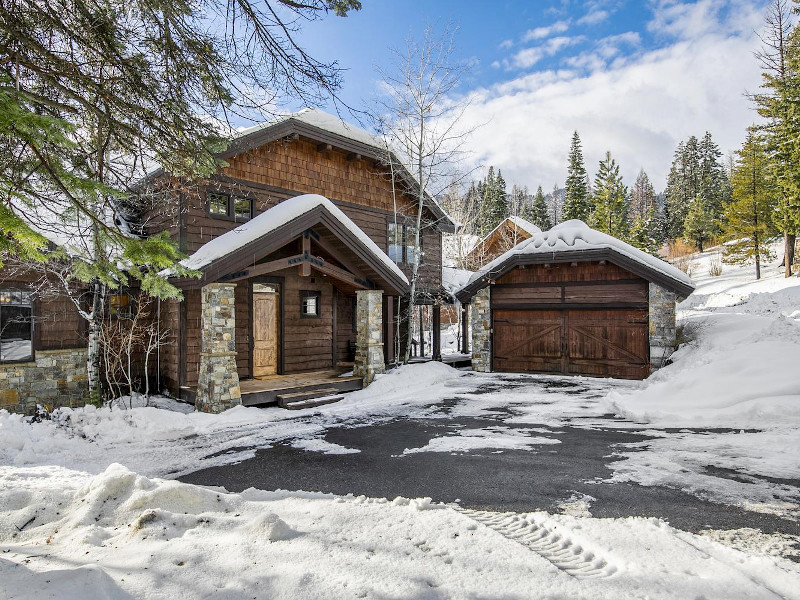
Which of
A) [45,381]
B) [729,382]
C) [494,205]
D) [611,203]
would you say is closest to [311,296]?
[45,381]

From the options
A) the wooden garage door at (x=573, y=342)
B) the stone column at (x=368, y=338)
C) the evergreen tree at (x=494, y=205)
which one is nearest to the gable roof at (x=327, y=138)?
the stone column at (x=368, y=338)

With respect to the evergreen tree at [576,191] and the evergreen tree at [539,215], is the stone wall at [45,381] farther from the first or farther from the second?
the evergreen tree at [539,215]

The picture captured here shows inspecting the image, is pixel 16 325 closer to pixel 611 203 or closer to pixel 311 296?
pixel 311 296

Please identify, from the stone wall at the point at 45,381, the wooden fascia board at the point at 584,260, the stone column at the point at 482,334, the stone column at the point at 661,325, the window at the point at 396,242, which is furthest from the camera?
the stone column at the point at 482,334

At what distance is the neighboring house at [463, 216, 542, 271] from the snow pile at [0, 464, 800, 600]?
25.8 metres

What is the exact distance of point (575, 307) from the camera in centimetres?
1486

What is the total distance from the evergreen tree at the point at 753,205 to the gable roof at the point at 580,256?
16.6 m

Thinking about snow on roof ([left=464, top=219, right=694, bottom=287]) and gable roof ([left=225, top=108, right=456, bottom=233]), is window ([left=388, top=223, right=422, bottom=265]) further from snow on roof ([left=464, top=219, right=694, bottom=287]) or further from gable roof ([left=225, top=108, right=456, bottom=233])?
snow on roof ([left=464, top=219, right=694, bottom=287])

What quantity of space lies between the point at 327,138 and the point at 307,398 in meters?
7.39

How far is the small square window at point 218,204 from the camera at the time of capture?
36.6 feet

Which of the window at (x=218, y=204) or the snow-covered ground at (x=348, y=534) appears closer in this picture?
the snow-covered ground at (x=348, y=534)

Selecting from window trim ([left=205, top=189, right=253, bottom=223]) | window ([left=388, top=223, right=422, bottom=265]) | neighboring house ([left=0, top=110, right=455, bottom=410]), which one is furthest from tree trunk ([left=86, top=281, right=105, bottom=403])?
window ([left=388, top=223, right=422, bottom=265])

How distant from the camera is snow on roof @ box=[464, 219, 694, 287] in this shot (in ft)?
43.9

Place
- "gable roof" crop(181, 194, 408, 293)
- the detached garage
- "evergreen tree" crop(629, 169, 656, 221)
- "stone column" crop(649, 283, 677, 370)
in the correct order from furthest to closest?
"evergreen tree" crop(629, 169, 656, 221) < the detached garage < "stone column" crop(649, 283, 677, 370) < "gable roof" crop(181, 194, 408, 293)
